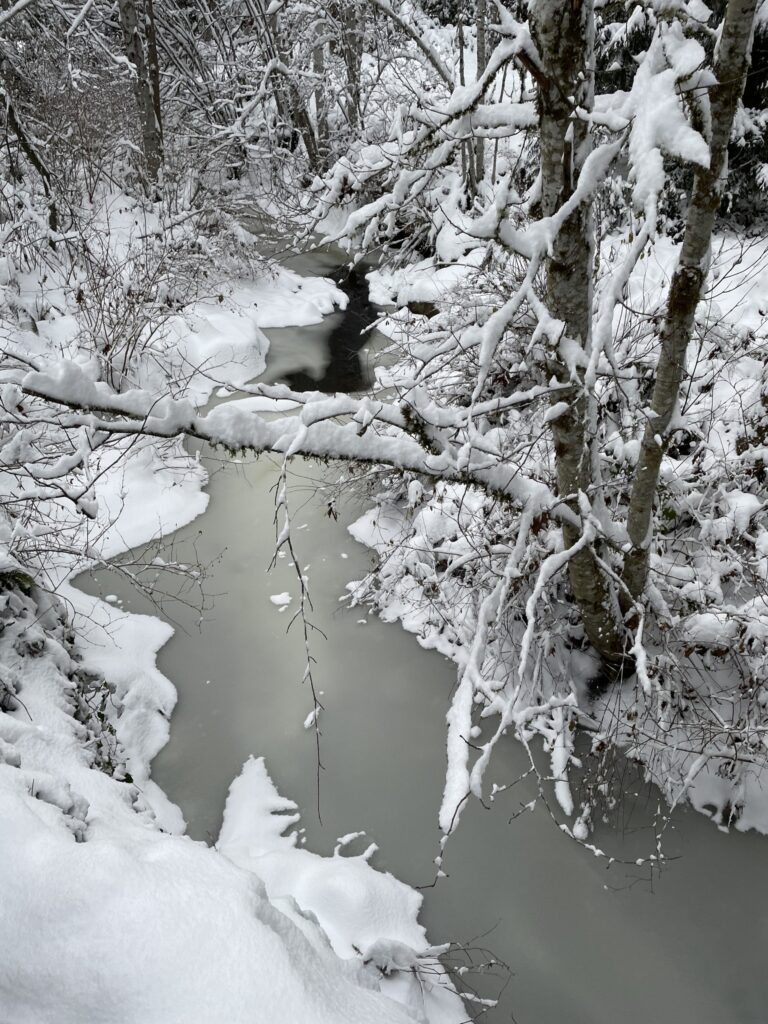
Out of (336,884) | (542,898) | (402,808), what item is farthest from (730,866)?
(336,884)

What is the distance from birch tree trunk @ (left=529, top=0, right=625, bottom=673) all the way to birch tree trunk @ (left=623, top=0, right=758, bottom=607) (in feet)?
0.90

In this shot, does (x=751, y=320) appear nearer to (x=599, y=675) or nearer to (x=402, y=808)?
(x=599, y=675)

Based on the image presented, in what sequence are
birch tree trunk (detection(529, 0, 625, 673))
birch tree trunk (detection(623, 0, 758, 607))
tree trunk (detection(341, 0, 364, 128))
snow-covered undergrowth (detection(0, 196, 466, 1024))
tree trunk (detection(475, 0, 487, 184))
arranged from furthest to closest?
tree trunk (detection(341, 0, 364, 128))
tree trunk (detection(475, 0, 487, 184))
birch tree trunk (detection(529, 0, 625, 673))
birch tree trunk (detection(623, 0, 758, 607))
snow-covered undergrowth (detection(0, 196, 466, 1024))

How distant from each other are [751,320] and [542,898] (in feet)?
16.1

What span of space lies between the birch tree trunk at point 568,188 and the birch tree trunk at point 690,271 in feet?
0.90

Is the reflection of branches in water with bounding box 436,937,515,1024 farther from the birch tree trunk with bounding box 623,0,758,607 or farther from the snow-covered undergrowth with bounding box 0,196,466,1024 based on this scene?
the birch tree trunk with bounding box 623,0,758,607

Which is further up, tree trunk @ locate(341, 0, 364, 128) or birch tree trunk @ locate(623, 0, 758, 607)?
tree trunk @ locate(341, 0, 364, 128)

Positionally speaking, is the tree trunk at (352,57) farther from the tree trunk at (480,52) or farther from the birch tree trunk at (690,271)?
the birch tree trunk at (690,271)

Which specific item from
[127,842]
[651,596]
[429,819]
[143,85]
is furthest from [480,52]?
[127,842]

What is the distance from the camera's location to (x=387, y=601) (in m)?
5.69

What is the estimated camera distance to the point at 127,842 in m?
2.33

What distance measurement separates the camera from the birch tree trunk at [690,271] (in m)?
2.17

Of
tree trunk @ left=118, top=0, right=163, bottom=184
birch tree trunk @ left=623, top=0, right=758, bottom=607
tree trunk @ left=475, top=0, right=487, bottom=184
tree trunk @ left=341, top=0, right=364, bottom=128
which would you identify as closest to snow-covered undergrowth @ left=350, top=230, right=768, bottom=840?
birch tree trunk @ left=623, top=0, right=758, bottom=607

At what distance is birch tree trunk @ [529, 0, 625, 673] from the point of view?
2.39 m
